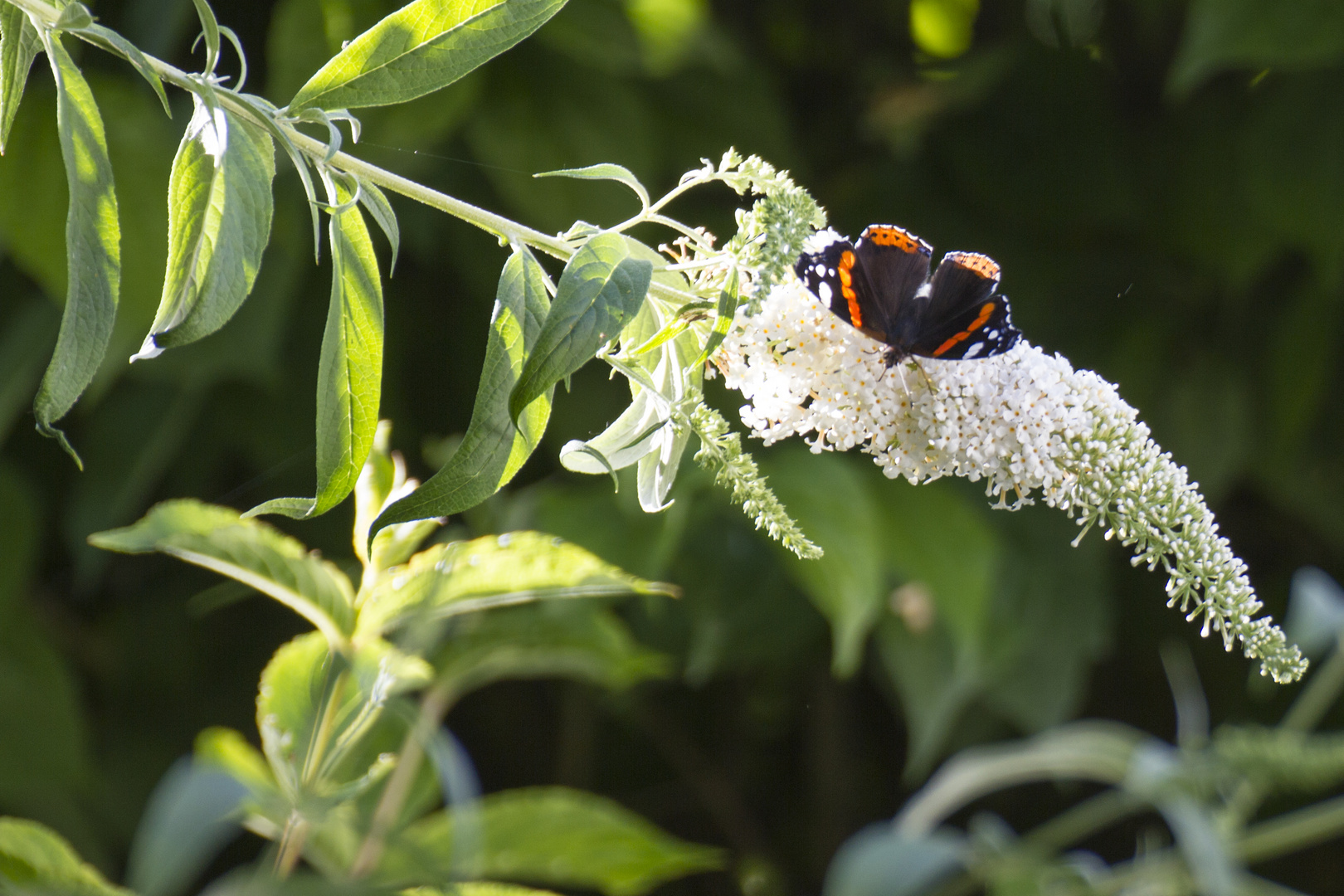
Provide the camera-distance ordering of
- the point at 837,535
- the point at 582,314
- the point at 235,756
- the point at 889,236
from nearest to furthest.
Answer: the point at 582,314 → the point at 889,236 → the point at 235,756 → the point at 837,535

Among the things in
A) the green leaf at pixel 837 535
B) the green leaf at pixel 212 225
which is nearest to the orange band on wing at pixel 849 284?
the green leaf at pixel 212 225

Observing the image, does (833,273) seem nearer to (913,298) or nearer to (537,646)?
(913,298)

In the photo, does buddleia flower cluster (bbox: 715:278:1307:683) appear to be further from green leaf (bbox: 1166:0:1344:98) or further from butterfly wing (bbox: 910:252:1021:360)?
green leaf (bbox: 1166:0:1344:98)

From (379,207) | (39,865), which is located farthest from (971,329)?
(39,865)

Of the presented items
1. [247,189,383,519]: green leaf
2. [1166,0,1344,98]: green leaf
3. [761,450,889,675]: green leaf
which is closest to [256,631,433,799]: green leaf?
[247,189,383,519]: green leaf

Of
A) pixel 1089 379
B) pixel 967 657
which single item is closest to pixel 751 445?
pixel 967 657

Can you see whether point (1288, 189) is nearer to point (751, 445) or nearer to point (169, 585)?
point (751, 445)
